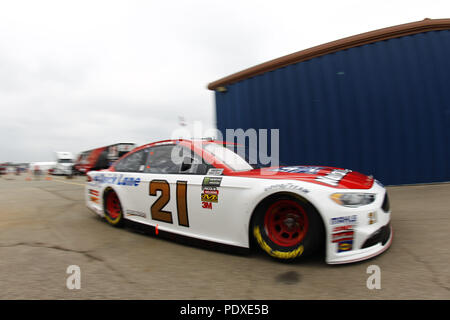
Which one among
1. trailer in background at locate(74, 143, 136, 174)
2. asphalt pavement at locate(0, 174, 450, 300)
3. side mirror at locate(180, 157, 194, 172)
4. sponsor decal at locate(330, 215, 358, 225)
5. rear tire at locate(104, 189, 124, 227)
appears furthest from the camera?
trailer in background at locate(74, 143, 136, 174)

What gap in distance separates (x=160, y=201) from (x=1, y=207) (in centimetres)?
473

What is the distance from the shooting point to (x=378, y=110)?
5.79 m

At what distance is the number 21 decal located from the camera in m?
2.84

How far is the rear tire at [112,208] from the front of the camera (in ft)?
12.3

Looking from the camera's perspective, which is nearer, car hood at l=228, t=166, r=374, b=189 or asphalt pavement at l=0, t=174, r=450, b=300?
asphalt pavement at l=0, t=174, r=450, b=300

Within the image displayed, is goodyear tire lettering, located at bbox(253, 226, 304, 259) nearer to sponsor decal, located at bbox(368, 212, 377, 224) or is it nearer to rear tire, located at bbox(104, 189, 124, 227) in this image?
sponsor decal, located at bbox(368, 212, 377, 224)

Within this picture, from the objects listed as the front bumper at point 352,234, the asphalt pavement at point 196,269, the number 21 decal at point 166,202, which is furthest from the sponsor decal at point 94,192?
the front bumper at point 352,234

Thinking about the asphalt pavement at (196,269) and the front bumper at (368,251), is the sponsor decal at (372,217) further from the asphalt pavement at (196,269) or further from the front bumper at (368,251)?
the asphalt pavement at (196,269)

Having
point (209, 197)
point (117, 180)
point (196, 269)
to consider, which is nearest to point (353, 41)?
point (209, 197)

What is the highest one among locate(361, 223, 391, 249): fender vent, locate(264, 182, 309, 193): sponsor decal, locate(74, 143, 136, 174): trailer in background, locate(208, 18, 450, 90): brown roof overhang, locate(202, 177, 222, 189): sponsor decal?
locate(208, 18, 450, 90): brown roof overhang

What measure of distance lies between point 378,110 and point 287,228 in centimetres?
478

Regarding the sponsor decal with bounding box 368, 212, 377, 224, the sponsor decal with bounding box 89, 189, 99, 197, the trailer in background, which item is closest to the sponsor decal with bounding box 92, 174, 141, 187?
the sponsor decal with bounding box 89, 189, 99, 197

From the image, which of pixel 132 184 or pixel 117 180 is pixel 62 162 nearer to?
pixel 117 180
